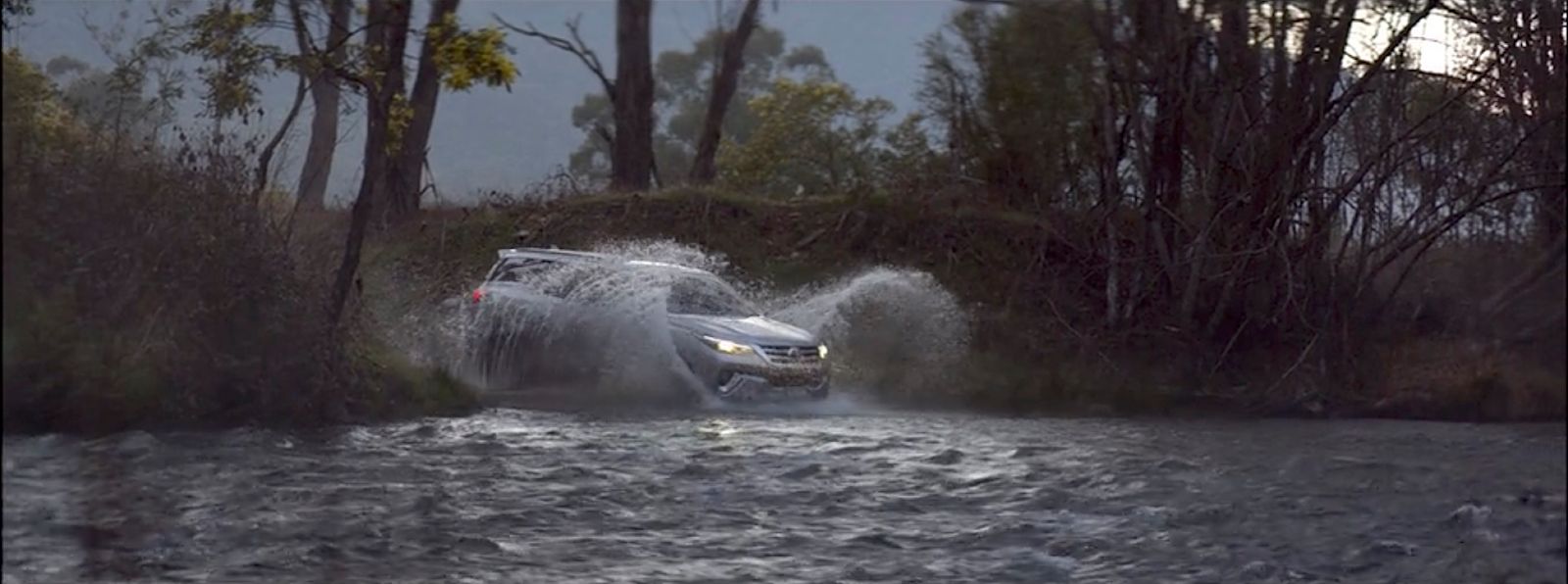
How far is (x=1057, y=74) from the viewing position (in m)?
20.6

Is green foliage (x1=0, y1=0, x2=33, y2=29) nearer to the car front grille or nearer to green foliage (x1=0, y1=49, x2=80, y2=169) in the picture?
green foliage (x1=0, y1=49, x2=80, y2=169)

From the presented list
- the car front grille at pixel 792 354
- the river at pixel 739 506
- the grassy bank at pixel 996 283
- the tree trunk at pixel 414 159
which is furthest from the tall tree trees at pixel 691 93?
the river at pixel 739 506

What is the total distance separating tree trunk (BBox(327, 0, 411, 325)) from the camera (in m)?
13.9

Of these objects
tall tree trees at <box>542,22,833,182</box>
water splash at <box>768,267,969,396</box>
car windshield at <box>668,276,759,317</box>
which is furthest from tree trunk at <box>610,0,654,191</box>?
tall tree trees at <box>542,22,833,182</box>

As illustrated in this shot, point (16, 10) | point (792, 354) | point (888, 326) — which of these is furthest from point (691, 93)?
point (16, 10)

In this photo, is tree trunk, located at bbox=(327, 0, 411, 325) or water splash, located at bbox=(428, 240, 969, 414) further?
water splash, located at bbox=(428, 240, 969, 414)

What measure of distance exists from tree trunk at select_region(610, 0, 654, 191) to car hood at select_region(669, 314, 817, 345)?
10.6 meters

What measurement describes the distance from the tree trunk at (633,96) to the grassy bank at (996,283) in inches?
67.1

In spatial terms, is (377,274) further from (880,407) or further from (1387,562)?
(1387,562)

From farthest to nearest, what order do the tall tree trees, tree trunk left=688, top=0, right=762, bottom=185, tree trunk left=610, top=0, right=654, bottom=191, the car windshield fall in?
the tall tree trees
tree trunk left=688, top=0, right=762, bottom=185
tree trunk left=610, top=0, right=654, bottom=191
the car windshield

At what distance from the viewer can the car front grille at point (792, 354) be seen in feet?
52.2

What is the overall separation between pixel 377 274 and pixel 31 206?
1358cm

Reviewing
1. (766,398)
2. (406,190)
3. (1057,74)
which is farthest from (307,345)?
(406,190)

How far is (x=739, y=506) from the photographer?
32.8 ft
